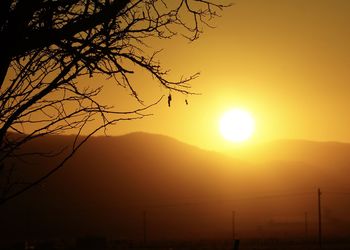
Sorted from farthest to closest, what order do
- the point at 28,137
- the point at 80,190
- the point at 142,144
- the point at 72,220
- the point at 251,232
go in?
the point at 142,144 < the point at 80,190 < the point at 72,220 < the point at 251,232 < the point at 28,137

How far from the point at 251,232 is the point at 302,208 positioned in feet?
177

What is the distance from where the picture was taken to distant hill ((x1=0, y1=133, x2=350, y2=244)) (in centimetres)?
12500

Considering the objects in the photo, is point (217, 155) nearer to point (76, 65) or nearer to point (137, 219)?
point (137, 219)

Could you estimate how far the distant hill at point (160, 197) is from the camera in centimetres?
12500

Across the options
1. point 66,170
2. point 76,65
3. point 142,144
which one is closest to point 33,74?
point 76,65

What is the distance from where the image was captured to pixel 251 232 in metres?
114

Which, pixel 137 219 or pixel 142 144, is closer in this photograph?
pixel 137 219

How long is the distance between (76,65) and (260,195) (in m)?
170

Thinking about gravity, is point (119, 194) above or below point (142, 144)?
below

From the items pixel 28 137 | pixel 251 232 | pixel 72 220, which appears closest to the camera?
pixel 28 137

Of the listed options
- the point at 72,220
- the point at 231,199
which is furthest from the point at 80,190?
the point at 231,199

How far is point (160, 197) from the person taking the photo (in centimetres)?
A: 15900

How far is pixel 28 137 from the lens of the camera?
4.37 meters

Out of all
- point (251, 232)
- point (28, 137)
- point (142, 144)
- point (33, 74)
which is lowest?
point (251, 232)
